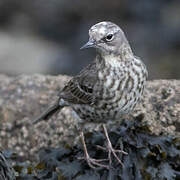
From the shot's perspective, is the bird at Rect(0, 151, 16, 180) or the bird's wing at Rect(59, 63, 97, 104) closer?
the bird at Rect(0, 151, 16, 180)

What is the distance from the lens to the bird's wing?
6.28 metres

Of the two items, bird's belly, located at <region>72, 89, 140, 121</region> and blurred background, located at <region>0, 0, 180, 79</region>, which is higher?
blurred background, located at <region>0, 0, 180, 79</region>

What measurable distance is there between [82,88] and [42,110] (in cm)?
156

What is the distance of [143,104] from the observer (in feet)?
24.4

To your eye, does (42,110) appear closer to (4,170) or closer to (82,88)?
(82,88)

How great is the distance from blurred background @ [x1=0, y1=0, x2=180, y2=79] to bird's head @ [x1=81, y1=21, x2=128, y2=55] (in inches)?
233

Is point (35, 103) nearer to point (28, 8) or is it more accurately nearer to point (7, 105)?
point (7, 105)

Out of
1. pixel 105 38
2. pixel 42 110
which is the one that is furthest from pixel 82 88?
pixel 42 110

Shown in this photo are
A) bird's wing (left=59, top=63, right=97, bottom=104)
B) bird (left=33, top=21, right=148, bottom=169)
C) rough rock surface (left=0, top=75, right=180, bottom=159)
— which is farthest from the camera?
rough rock surface (left=0, top=75, right=180, bottom=159)

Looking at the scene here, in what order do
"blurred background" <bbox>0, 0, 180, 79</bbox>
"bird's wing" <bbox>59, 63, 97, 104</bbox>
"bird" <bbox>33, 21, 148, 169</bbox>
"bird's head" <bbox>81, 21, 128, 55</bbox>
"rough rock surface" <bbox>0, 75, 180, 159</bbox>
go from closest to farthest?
1. "bird's head" <bbox>81, 21, 128, 55</bbox>
2. "bird" <bbox>33, 21, 148, 169</bbox>
3. "bird's wing" <bbox>59, 63, 97, 104</bbox>
4. "rough rock surface" <bbox>0, 75, 180, 159</bbox>
5. "blurred background" <bbox>0, 0, 180, 79</bbox>

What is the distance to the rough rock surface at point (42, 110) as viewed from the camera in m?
7.16

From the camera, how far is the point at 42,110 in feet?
26.0

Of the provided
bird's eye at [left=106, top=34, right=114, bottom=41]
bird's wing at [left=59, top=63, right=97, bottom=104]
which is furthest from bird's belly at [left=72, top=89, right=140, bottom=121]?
bird's eye at [left=106, top=34, right=114, bottom=41]

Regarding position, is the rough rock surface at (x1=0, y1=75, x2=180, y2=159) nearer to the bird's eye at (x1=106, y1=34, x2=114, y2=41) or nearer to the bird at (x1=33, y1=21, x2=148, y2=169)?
the bird at (x1=33, y1=21, x2=148, y2=169)
